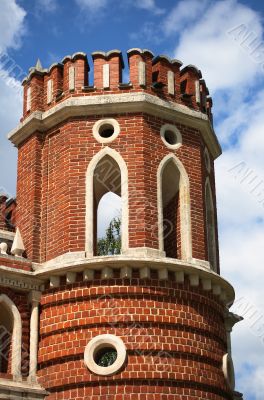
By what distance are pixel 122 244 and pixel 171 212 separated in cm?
195

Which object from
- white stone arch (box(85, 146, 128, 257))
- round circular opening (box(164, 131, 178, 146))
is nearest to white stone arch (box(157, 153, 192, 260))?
round circular opening (box(164, 131, 178, 146))

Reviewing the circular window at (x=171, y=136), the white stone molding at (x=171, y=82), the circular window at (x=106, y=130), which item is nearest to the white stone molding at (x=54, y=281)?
the circular window at (x=106, y=130)

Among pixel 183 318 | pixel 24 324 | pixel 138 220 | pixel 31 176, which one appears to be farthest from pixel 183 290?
pixel 31 176

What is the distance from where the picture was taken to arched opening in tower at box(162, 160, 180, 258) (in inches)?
669

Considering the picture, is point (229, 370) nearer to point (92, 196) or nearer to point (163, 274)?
point (163, 274)

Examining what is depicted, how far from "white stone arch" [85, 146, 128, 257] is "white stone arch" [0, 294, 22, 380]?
1.85m

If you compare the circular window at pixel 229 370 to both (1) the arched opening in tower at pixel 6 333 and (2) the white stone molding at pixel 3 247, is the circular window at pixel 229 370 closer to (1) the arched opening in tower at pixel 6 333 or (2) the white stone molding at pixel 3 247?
(1) the arched opening in tower at pixel 6 333

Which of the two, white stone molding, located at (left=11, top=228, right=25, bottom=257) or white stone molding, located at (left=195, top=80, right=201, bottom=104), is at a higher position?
white stone molding, located at (left=195, top=80, right=201, bottom=104)

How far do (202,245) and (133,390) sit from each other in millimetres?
3787

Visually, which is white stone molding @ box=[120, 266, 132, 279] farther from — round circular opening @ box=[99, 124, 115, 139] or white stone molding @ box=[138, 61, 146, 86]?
white stone molding @ box=[138, 61, 146, 86]

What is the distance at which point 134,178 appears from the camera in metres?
16.4

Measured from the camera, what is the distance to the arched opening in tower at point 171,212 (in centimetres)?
1700

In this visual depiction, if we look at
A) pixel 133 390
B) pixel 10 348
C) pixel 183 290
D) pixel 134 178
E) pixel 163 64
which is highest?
pixel 163 64

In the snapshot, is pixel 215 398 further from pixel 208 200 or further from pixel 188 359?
pixel 208 200
